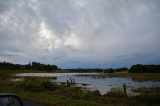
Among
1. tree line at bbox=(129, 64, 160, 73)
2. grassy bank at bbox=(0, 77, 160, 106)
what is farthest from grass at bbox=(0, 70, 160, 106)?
tree line at bbox=(129, 64, 160, 73)

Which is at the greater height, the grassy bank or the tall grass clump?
the tall grass clump

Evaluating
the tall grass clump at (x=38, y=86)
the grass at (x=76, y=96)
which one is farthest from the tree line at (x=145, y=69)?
the tall grass clump at (x=38, y=86)

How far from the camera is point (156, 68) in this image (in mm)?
128250

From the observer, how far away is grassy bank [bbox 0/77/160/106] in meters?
19.8

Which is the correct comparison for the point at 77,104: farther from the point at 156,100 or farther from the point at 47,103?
the point at 156,100

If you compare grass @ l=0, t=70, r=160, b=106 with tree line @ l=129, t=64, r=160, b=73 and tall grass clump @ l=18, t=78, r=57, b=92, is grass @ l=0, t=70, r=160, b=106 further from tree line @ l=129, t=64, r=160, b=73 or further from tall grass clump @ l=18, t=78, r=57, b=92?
tree line @ l=129, t=64, r=160, b=73

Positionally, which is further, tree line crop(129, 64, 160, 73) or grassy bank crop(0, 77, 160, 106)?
tree line crop(129, 64, 160, 73)

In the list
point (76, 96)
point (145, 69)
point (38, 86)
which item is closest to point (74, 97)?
point (76, 96)

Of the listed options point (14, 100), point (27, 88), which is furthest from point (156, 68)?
point (14, 100)

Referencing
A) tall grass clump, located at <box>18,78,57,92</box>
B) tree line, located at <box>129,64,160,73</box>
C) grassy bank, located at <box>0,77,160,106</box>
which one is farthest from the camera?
tree line, located at <box>129,64,160,73</box>

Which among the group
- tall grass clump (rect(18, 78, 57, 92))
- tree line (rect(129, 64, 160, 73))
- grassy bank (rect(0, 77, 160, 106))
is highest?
tree line (rect(129, 64, 160, 73))

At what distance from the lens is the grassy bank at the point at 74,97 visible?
65.1 ft

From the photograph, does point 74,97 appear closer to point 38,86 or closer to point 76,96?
point 76,96

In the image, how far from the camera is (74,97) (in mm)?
24203
